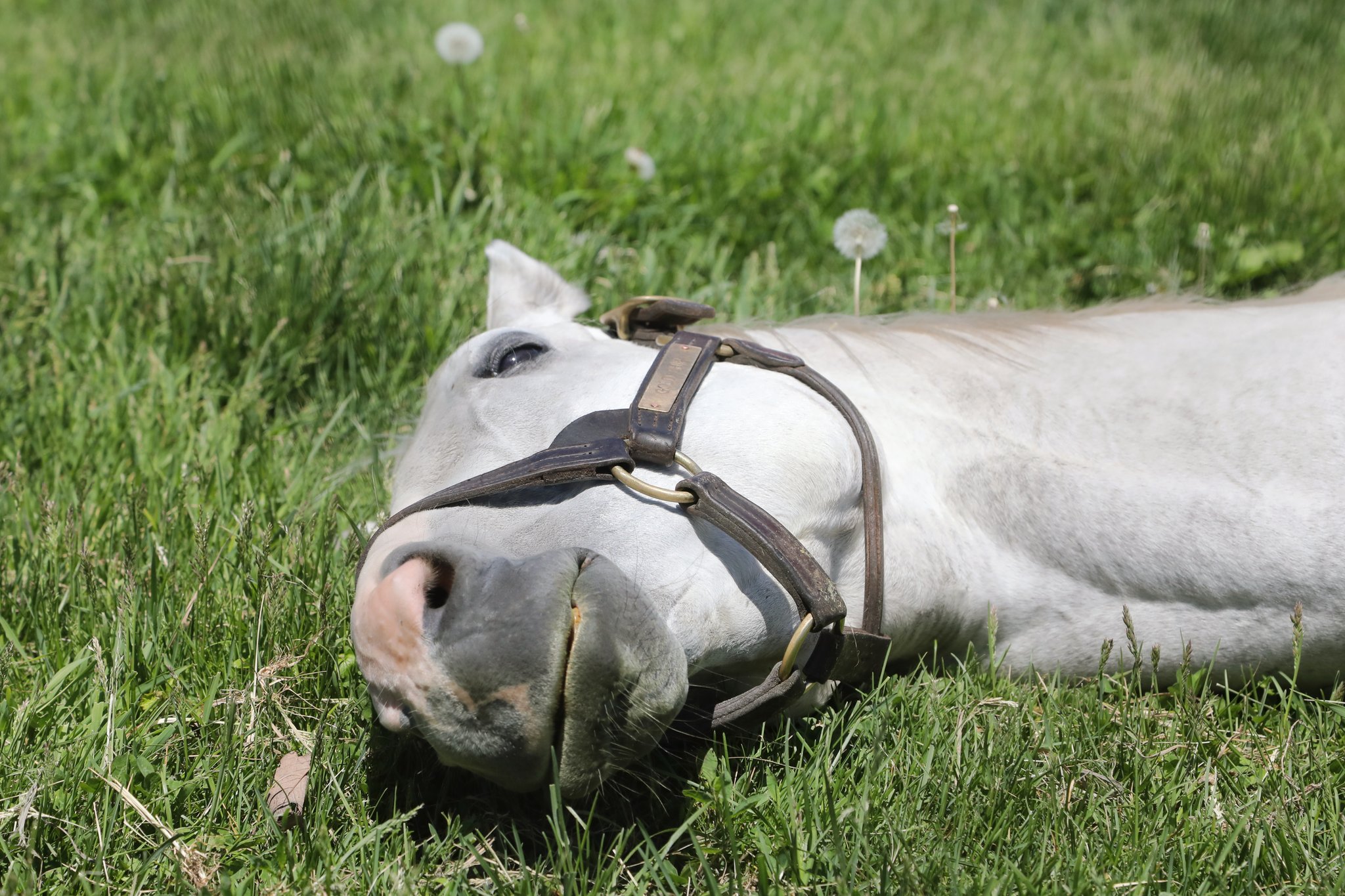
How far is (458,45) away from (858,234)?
7.37 feet

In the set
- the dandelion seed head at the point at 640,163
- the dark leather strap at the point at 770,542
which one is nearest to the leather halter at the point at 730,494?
the dark leather strap at the point at 770,542

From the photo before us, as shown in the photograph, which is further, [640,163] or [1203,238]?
[640,163]

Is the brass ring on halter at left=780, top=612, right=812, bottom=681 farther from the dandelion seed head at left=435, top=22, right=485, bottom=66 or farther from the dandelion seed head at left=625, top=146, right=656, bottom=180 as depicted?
the dandelion seed head at left=435, top=22, right=485, bottom=66

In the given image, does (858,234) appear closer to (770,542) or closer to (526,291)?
(526,291)

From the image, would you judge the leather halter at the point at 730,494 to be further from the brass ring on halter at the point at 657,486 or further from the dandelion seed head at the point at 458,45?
the dandelion seed head at the point at 458,45

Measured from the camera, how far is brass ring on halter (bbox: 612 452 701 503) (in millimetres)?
1758

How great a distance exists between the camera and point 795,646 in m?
1.78

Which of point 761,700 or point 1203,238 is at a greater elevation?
point 1203,238

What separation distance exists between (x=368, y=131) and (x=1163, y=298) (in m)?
2.98

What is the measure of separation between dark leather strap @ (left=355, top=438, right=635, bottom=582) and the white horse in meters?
0.03

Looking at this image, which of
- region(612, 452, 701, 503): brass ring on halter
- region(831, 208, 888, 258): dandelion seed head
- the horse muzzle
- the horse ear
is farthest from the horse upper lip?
region(831, 208, 888, 258): dandelion seed head

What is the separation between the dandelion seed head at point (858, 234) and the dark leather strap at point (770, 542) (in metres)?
1.58

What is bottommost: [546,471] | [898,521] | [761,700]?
[761,700]

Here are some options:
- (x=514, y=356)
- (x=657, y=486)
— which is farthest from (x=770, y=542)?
(x=514, y=356)
